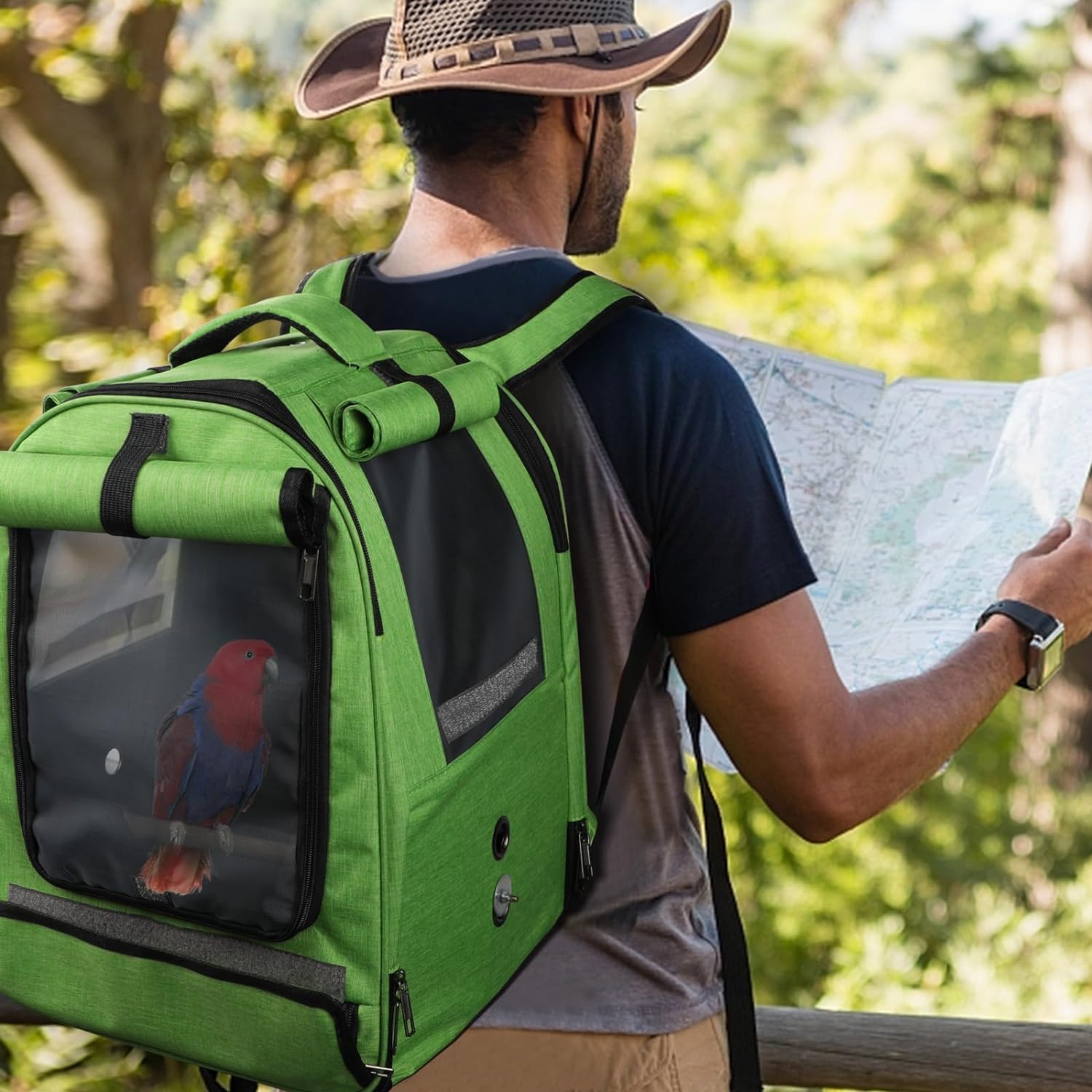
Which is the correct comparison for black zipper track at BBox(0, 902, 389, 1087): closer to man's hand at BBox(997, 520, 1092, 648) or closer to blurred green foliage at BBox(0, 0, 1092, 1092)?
man's hand at BBox(997, 520, 1092, 648)

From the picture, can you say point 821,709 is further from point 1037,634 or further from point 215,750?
point 215,750

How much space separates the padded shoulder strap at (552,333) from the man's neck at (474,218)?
13 cm

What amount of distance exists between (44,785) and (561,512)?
49 cm

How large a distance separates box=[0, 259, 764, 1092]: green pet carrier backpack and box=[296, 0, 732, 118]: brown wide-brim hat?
24 cm

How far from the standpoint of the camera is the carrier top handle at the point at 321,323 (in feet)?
3.74

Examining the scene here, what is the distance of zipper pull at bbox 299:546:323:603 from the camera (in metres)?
1.02

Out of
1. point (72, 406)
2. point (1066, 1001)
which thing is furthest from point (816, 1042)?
point (1066, 1001)

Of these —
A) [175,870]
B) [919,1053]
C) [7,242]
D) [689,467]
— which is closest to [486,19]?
[689,467]

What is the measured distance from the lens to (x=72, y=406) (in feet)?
3.76

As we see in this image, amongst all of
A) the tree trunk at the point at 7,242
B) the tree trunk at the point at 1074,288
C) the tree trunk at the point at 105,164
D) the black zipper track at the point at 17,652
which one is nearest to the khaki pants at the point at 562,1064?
the black zipper track at the point at 17,652

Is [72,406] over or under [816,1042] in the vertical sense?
over

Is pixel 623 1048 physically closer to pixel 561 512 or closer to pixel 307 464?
pixel 561 512

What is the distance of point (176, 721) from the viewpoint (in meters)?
1.08

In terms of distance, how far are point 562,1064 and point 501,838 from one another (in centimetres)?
28
